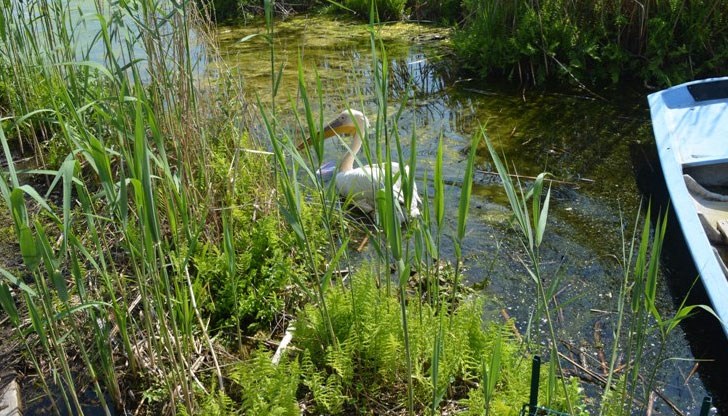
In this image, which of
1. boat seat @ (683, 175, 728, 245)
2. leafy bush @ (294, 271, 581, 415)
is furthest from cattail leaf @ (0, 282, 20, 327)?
boat seat @ (683, 175, 728, 245)

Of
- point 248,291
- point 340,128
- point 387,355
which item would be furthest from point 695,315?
point 340,128

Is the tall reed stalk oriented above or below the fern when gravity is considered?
above

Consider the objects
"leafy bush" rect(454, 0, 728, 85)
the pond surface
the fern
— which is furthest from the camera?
"leafy bush" rect(454, 0, 728, 85)

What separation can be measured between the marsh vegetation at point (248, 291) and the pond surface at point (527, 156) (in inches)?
5.0

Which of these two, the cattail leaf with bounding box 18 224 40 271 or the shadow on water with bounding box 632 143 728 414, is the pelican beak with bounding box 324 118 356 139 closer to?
the shadow on water with bounding box 632 143 728 414

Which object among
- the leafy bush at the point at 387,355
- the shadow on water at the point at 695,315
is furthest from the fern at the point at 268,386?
the shadow on water at the point at 695,315

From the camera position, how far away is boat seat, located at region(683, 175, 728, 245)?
10.7ft

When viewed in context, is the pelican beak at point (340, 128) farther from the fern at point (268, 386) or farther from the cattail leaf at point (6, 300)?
the cattail leaf at point (6, 300)

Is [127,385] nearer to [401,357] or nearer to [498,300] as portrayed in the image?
[401,357]

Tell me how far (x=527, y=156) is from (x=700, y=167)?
1.24 meters

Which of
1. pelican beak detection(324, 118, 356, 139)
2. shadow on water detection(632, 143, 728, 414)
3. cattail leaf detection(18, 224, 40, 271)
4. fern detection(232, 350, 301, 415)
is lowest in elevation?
→ shadow on water detection(632, 143, 728, 414)

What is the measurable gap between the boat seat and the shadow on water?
0.13m

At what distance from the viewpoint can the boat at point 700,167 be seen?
9.50 feet

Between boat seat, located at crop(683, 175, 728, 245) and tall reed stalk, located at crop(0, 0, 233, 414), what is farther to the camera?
boat seat, located at crop(683, 175, 728, 245)
